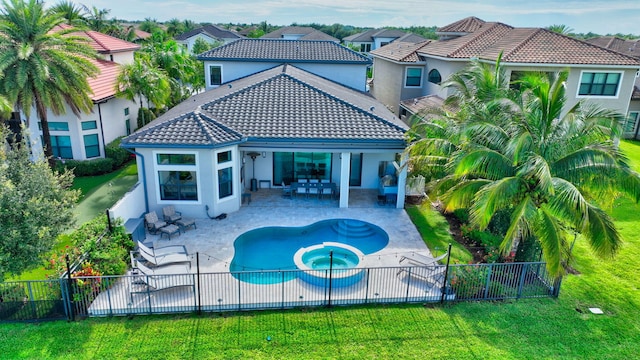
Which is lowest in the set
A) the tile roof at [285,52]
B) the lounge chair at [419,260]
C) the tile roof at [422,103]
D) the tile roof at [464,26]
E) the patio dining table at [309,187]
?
the lounge chair at [419,260]

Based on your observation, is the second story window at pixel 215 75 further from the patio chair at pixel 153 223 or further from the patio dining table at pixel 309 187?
the patio chair at pixel 153 223

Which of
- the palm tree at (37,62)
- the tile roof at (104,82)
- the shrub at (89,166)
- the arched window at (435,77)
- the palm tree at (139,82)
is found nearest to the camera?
the palm tree at (37,62)

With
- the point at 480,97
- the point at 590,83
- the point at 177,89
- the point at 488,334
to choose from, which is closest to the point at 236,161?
the point at 480,97

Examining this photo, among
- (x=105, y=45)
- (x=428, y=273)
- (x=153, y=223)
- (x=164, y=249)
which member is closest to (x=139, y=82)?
→ (x=105, y=45)

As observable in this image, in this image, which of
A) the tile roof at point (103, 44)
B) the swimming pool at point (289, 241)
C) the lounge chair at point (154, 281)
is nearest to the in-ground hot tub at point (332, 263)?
the swimming pool at point (289, 241)

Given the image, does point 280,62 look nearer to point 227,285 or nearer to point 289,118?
point 289,118
